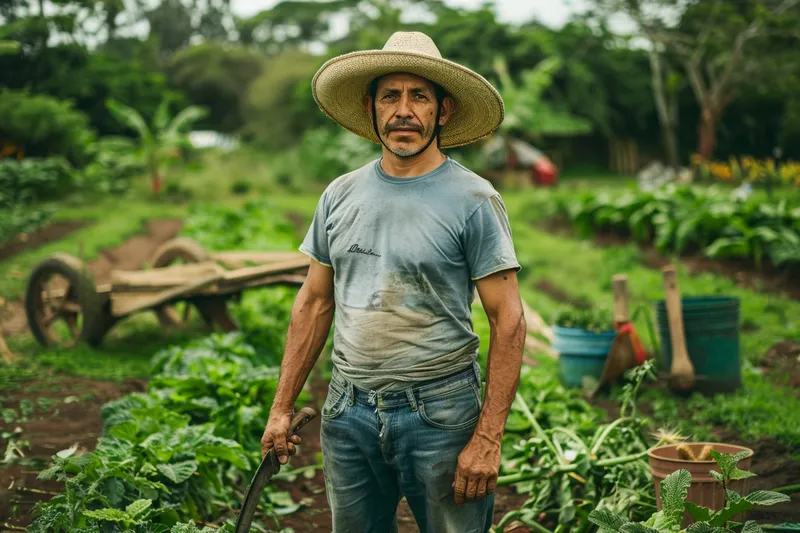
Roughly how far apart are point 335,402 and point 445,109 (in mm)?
1175

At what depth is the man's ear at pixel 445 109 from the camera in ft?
10.9

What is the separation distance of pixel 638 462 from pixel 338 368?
206cm

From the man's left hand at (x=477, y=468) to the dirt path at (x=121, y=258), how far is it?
6765mm

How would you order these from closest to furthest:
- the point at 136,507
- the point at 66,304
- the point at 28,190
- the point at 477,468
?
the point at 477,468 < the point at 136,507 < the point at 66,304 < the point at 28,190

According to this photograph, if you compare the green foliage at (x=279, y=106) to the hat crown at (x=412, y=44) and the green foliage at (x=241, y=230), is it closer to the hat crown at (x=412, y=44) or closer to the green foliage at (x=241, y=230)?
the green foliage at (x=241, y=230)

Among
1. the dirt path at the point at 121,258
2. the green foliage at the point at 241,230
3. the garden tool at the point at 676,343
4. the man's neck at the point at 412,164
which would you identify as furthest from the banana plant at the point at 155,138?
the man's neck at the point at 412,164

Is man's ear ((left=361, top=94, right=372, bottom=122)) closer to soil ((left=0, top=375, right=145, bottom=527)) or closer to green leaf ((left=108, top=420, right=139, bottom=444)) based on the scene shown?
green leaf ((left=108, top=420, right=139, bottom=444))

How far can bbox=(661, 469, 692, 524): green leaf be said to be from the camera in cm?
331

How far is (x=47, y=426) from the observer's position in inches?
222

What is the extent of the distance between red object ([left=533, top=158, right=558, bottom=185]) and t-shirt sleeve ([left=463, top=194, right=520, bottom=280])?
23481 millimetres

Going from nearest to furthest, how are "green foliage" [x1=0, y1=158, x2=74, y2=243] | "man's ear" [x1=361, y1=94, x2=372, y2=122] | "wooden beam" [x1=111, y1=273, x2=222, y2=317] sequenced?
"man's ear" [x1=361, y1=94, x2=372, y2=122] < "wooden beam" [x1=111, y1=273, x2=222, y2=317] < "green foliage" [x1=0, y1=158, x2=74, y2=243]

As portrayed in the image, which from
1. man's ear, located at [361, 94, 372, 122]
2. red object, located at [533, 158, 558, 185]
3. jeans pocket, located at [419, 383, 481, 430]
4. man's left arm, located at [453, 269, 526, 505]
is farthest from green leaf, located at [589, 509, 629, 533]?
red object, located at [533, 158, 558, 185]

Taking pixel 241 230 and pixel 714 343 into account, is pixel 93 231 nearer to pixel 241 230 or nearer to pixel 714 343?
pixel 241 230

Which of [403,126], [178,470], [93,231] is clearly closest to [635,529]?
[403,126]
